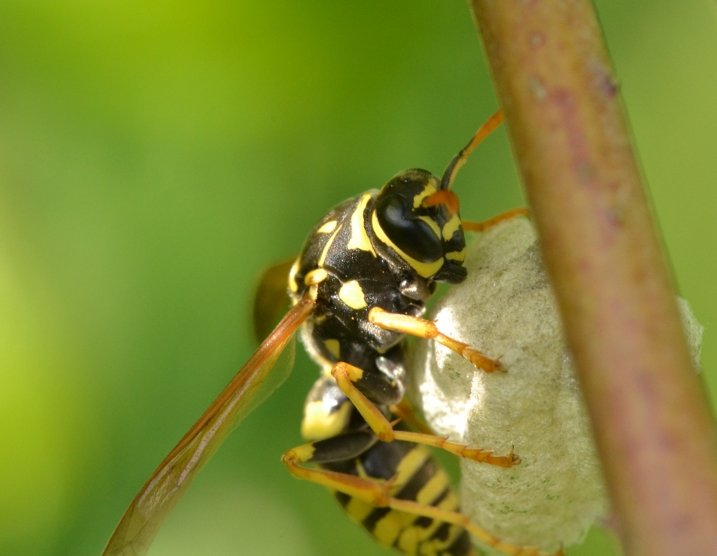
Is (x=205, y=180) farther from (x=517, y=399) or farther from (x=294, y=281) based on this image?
(x=517, y=399)

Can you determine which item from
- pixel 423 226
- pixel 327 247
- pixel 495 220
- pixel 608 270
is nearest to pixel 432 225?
pixel 423 226

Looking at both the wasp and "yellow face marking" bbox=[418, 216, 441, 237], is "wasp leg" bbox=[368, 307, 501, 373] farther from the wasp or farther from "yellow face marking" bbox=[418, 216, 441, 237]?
"yellow face marking" bbox=[418, 216, 441, 237]

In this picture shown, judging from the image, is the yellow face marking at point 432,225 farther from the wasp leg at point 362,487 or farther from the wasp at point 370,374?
the wasp leg at point 362,487

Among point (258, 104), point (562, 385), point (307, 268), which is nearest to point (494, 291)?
point (562, 385)

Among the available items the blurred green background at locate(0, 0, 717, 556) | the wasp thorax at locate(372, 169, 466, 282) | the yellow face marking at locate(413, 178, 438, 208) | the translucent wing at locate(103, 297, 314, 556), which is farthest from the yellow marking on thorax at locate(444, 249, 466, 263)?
the blurred green background at locate(0, 0, 717, 556)

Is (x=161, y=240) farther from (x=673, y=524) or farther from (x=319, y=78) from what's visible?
(x=673, y=524)

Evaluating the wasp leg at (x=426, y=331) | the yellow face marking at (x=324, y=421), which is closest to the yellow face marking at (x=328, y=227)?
the wasp leg at (x=426, y=331)
